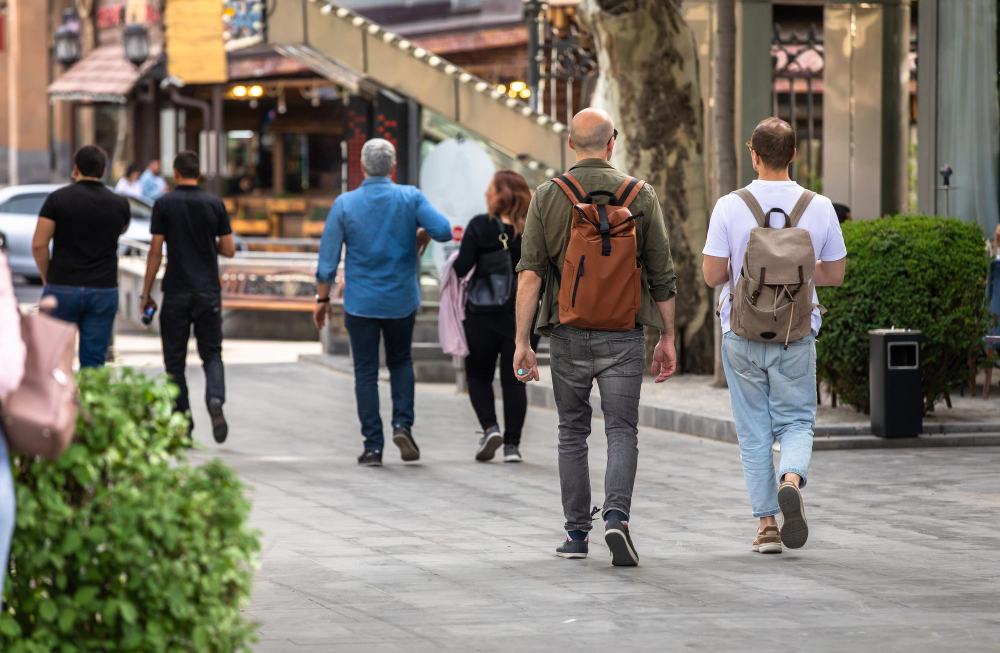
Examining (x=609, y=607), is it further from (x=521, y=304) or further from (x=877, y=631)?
(x=521, y=304)

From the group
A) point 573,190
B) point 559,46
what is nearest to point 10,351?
point 573,190

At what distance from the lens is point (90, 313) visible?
39.1ft

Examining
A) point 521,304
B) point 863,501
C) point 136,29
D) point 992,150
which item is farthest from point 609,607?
point 136,29

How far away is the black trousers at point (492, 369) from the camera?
11.6m

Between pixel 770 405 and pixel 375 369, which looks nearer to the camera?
pixel 770 405

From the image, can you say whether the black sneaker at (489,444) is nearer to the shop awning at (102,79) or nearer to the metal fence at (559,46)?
the metal fence at (559,46)

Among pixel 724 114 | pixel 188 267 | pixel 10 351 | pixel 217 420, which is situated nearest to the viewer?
pixel 10 351

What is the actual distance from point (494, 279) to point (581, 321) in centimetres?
368

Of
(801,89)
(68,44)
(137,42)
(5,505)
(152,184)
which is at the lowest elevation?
(5,505)

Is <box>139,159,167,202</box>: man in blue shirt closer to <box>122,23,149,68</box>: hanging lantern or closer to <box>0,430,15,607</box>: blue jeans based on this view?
<box>122,23,149,68</box>: hanging lantern

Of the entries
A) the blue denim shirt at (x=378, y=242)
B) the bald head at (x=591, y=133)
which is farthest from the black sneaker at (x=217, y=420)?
the bald head at (x=591, y=133)

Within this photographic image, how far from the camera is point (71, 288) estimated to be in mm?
11781

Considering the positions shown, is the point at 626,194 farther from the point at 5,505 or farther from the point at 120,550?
the point at 5,505

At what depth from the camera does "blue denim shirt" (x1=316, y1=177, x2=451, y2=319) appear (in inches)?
454
